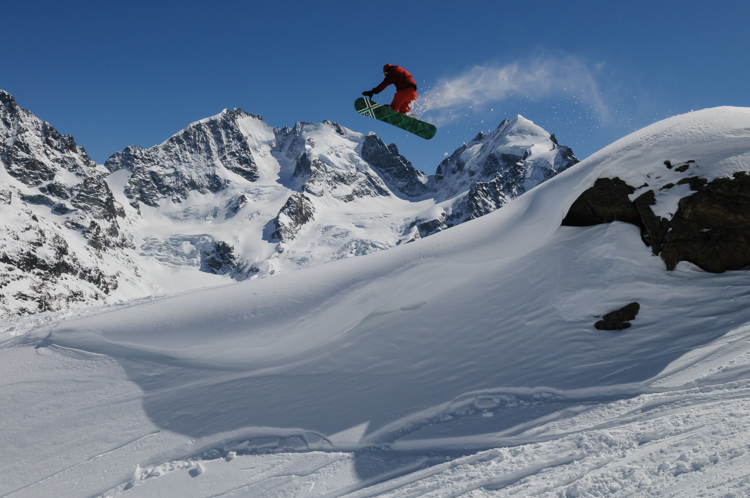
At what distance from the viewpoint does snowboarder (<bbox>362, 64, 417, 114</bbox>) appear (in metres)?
9.48

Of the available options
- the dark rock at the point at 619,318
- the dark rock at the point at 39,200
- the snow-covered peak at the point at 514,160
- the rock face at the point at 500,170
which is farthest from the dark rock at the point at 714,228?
the snow-covered peak at the point at 514,160

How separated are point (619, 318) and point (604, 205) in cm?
267

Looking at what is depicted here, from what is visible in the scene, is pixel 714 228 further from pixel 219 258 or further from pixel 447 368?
pixel 219 258

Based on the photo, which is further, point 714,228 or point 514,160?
point 514,160

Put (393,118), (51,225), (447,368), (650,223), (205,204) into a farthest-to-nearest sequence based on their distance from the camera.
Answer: (205,204), (51,225), (393,118), (650,223), (447,368)

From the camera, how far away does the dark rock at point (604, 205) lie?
8.51 m

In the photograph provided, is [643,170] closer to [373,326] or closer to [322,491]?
[373,326]

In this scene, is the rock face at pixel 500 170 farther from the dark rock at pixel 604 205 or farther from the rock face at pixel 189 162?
the dark rock at pixel 604 205

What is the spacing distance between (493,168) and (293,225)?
93812 millimetres

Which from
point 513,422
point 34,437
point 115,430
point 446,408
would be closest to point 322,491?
point 446,408

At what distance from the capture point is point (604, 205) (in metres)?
8.77

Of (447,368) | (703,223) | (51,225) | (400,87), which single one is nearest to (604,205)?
(703,223)

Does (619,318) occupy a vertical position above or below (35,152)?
below

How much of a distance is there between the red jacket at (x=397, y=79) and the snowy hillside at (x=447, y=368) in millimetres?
3808
